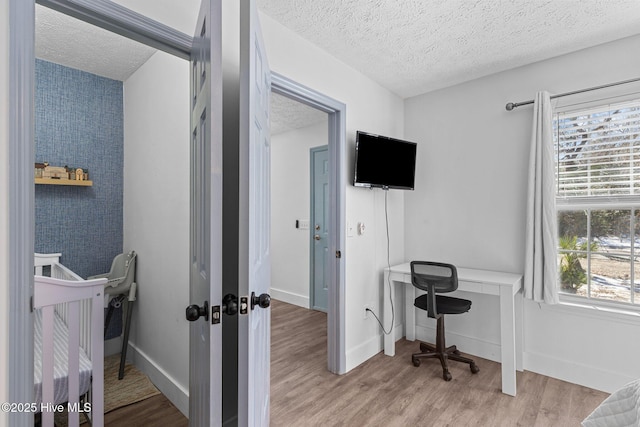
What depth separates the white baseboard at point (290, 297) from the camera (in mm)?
4344

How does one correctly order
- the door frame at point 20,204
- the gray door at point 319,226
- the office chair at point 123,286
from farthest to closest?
1. the gray door at point 319,226
2. the office chair at point 123,286
3. the door frame at point 20,204

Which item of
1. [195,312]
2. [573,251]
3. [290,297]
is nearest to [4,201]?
[195,312]

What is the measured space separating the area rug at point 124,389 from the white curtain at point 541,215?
9.71 ft

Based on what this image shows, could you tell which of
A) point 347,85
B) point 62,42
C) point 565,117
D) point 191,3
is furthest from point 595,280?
point 62,42

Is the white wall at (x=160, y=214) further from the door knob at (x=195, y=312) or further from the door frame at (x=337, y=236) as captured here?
the door frame at (x=337, y=236)

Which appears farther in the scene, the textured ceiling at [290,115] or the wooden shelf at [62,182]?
the textured ceiling at [290,115]

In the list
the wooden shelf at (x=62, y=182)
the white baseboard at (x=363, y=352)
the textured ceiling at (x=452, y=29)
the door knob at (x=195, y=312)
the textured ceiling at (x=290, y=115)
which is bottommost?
the white baseboard at (x=363, y=352)

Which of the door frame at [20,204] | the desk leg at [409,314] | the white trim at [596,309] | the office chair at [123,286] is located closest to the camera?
the door frame at [20,204]

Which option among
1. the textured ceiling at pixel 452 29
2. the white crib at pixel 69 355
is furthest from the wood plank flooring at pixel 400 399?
the textured ceiling at pixel 452 29

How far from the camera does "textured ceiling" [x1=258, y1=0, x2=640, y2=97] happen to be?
1867mm

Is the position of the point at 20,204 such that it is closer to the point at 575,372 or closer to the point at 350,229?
the point at 350,229

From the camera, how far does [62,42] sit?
2287 mm

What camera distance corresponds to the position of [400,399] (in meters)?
2.14

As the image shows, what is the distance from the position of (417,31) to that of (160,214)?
223 centimetres
